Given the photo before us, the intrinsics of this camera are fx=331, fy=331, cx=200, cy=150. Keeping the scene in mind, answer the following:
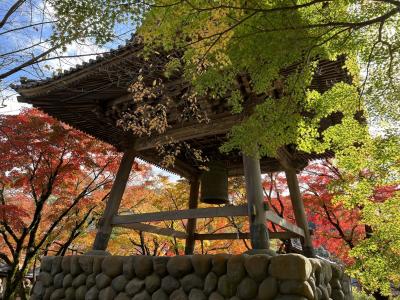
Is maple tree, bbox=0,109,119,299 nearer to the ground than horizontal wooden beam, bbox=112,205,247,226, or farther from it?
farther from it

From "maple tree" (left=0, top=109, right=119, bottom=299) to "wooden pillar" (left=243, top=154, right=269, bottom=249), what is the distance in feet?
17.8

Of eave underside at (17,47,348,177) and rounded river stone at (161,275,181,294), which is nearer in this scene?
rounded river stone at (161,275,181,294)

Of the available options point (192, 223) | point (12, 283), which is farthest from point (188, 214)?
point (12, 283)

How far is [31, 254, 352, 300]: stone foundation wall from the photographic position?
12.7 ft

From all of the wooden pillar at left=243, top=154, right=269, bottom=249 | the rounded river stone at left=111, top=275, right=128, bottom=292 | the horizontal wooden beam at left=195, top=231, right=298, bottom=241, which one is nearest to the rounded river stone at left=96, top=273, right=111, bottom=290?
the rounded river stone at left=111, top=275, right=128, bottom=292

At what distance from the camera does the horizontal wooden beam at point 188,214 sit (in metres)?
5.21

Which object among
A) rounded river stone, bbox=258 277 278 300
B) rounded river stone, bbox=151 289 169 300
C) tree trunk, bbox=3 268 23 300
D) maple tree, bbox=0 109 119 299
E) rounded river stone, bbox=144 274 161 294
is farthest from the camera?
tree trunk, bbox=3 268 23 300

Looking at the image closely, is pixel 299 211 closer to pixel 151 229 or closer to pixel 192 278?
pixel 151 229

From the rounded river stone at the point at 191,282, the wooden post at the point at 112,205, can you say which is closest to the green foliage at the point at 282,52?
the rounded river stone at the point at 191,282

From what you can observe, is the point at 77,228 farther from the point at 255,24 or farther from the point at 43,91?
the point at 255,24

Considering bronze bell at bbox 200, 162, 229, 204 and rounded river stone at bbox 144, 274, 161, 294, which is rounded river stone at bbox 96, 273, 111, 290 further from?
bronze bell at bbox 200, 162, 229, 204

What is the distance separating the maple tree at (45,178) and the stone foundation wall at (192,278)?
11.6 feet

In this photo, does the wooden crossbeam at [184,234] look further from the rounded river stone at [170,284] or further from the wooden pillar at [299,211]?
the rounded river stone at [170,284]

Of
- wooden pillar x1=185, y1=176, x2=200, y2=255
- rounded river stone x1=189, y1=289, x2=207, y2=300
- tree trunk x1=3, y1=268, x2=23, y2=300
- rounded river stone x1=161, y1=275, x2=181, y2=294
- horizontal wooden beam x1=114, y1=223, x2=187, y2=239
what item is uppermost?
wooden pillar x1=185, y1=176, x2=200, y2=255
